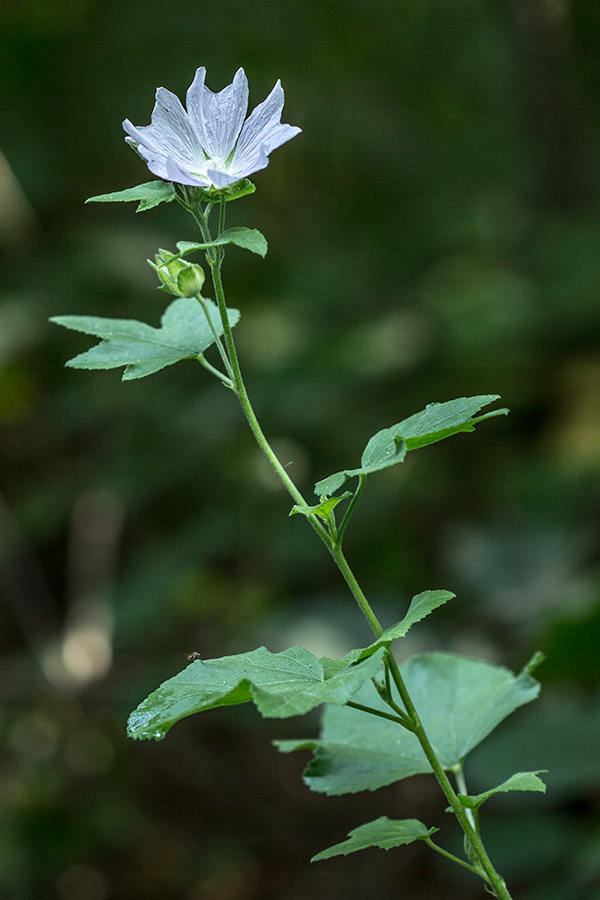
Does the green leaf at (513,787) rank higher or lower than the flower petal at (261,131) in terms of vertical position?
lower

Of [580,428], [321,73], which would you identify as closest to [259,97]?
[321,73]

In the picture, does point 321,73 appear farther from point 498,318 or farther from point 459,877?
point 459,877

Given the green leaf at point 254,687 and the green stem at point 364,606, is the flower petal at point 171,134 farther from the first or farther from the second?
the green leaf at point 254,687

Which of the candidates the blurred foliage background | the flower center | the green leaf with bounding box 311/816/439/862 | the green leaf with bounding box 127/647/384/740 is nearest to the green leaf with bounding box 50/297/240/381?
the flower center

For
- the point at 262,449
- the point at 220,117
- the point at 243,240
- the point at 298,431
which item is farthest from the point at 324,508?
the point at 298,431

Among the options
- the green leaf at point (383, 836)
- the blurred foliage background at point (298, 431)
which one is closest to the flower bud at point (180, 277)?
the green leaf at point (383, 836)

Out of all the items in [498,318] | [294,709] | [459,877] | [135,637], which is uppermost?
[294,709]

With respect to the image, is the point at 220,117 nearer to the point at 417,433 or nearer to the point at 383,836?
the point at 417,433
